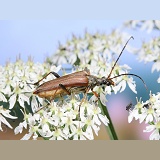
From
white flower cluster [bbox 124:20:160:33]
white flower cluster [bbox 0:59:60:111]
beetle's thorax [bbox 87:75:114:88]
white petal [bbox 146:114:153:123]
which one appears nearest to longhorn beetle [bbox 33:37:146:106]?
beetle's thorax [bbox 87:75:114:88]

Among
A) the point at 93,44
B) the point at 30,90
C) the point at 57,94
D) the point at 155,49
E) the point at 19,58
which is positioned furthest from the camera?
the point at 93,44

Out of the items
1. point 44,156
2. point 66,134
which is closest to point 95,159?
point 44,156

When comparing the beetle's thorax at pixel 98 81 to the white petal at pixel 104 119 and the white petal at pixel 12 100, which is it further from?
the white petal at pixel 12 100

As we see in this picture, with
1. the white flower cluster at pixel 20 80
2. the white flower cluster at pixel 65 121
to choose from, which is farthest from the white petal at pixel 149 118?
the white flower cluster at pixel 20 80

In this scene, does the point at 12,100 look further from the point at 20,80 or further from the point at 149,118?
the point at 149,118

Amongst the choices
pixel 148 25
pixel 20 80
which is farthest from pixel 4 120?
pixel 148 25

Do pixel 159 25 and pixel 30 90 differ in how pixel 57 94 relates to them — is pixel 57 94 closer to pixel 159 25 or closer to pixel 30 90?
pixel 30 90

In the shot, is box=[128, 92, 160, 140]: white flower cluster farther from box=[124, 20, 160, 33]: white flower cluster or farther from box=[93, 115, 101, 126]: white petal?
box=[124, 20, 160, 33]: white flower cluster
